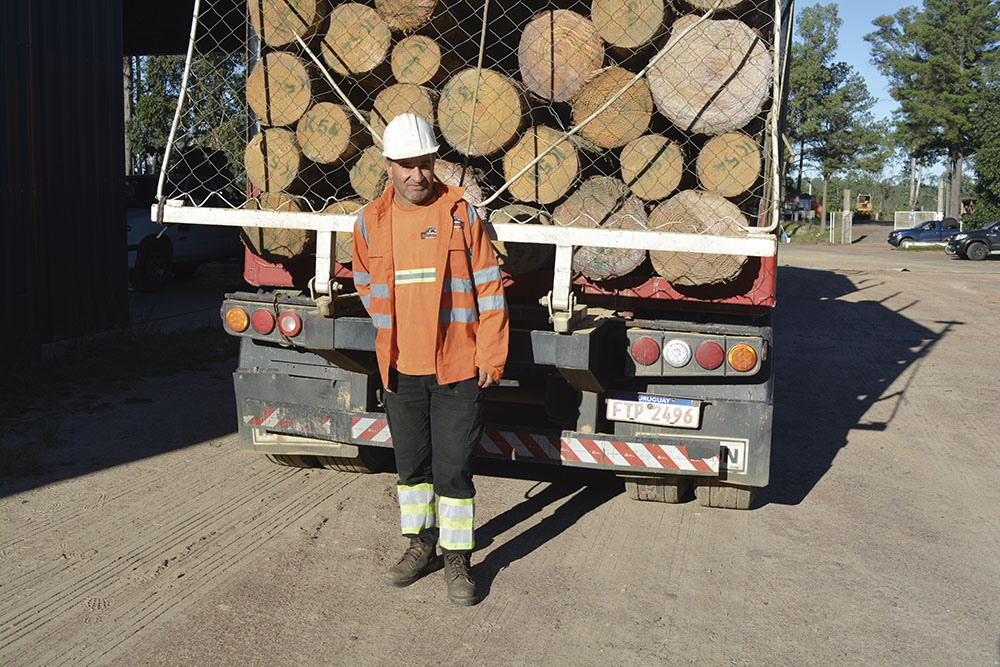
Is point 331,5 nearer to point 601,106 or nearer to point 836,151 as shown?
point 601,106

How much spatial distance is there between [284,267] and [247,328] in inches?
17.6

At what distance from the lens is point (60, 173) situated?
356 inches

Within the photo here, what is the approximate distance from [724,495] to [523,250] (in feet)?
5.83

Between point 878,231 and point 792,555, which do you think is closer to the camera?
point 792,555

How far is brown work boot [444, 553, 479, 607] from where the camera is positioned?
3.98 meters

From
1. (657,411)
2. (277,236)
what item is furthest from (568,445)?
(277,236)

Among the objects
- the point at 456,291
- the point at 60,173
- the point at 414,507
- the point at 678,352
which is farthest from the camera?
the point at 60,173

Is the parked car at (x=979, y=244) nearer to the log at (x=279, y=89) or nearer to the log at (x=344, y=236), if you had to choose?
the log at (x=344, y=236)

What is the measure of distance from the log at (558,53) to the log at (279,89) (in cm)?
113

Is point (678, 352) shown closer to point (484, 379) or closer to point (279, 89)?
point (484, 379)

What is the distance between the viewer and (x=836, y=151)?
219ft

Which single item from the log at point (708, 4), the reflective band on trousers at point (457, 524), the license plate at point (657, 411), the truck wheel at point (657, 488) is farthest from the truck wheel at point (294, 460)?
the log at point (708, 4)

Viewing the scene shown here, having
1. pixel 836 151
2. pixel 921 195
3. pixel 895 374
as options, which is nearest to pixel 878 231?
pixel 836 151

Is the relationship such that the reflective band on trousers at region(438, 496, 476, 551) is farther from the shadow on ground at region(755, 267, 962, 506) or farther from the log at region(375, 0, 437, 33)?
the log at region(375, 0, 437, 33)
